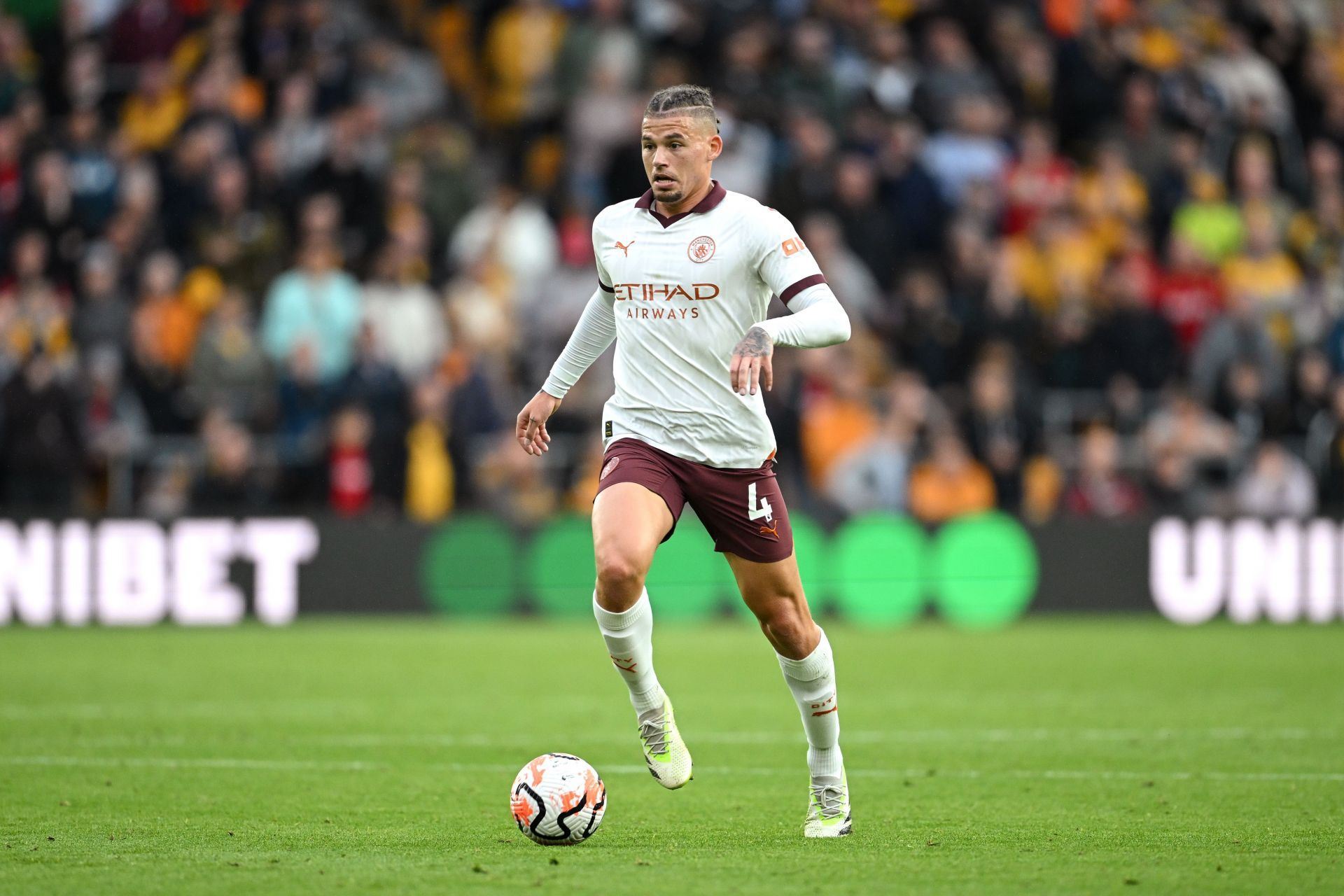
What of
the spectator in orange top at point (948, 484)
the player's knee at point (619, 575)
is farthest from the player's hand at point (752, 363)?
the spectator in orange top at point (948, 484)

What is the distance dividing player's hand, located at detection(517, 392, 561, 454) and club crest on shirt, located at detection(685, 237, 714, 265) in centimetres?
84

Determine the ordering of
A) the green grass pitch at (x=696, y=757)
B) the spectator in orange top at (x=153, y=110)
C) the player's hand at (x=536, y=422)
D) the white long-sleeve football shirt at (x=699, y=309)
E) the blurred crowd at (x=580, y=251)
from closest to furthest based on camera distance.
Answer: the green grass pitch at (x=696, y=757) < the white long-sleeve football shirt at (x=699, y=309) < the player's hand at (x=536, y=422) < the blurred crowd at (x=580, y=251) < the spectator in orange top at (x=153, y=110)

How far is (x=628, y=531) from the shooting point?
22.5 ft

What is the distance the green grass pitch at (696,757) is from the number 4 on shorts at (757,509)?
1.12m

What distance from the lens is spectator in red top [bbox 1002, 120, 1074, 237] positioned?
1977 cm

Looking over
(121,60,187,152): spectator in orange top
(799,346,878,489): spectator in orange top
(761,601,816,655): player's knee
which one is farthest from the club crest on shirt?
(121,60,187,152): spectator in orange top

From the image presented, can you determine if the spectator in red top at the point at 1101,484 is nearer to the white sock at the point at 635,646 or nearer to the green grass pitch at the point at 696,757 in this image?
the green grass pitch at the point at 696,757

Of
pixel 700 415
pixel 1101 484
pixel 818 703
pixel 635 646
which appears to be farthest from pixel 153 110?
pixel 818 703

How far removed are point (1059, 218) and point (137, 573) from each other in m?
9.36

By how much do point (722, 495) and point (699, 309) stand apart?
668mm

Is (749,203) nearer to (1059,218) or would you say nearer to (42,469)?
(42,469)

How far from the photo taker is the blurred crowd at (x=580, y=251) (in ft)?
58.2

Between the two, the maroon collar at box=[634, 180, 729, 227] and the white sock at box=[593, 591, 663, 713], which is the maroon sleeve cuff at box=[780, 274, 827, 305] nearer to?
the maroon collar at box=[634, 180, 729, 227]

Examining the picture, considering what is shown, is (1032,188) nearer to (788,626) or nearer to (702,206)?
(702,206)
